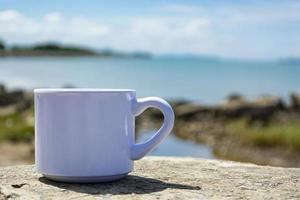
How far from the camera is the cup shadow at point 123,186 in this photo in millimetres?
1436

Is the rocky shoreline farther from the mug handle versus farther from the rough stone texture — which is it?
the mug handle

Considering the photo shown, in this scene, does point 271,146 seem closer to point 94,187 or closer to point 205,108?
point 205,108

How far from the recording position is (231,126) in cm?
1266

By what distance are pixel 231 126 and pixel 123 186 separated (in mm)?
11301

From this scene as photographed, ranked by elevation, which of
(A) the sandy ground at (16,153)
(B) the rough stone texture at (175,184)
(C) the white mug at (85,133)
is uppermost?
(C) the white mug at (85,133)

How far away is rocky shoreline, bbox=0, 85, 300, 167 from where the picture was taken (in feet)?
33.2

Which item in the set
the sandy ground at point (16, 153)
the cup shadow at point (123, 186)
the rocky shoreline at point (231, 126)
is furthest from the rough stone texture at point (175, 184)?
the rocky shoreline at point (231, 126)

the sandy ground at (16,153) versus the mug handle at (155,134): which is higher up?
the mug handle at (155,134)

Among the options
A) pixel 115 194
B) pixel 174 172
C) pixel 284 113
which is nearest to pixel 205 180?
pixel 174 172

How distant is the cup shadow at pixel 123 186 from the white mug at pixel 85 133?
15 millimetres

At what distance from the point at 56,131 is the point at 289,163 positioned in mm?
8209

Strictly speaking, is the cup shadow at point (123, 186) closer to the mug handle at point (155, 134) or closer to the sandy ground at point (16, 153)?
the mug handle at point (155, 134)

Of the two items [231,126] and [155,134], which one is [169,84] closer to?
[231,126]

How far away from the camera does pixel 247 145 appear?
10938 mm
